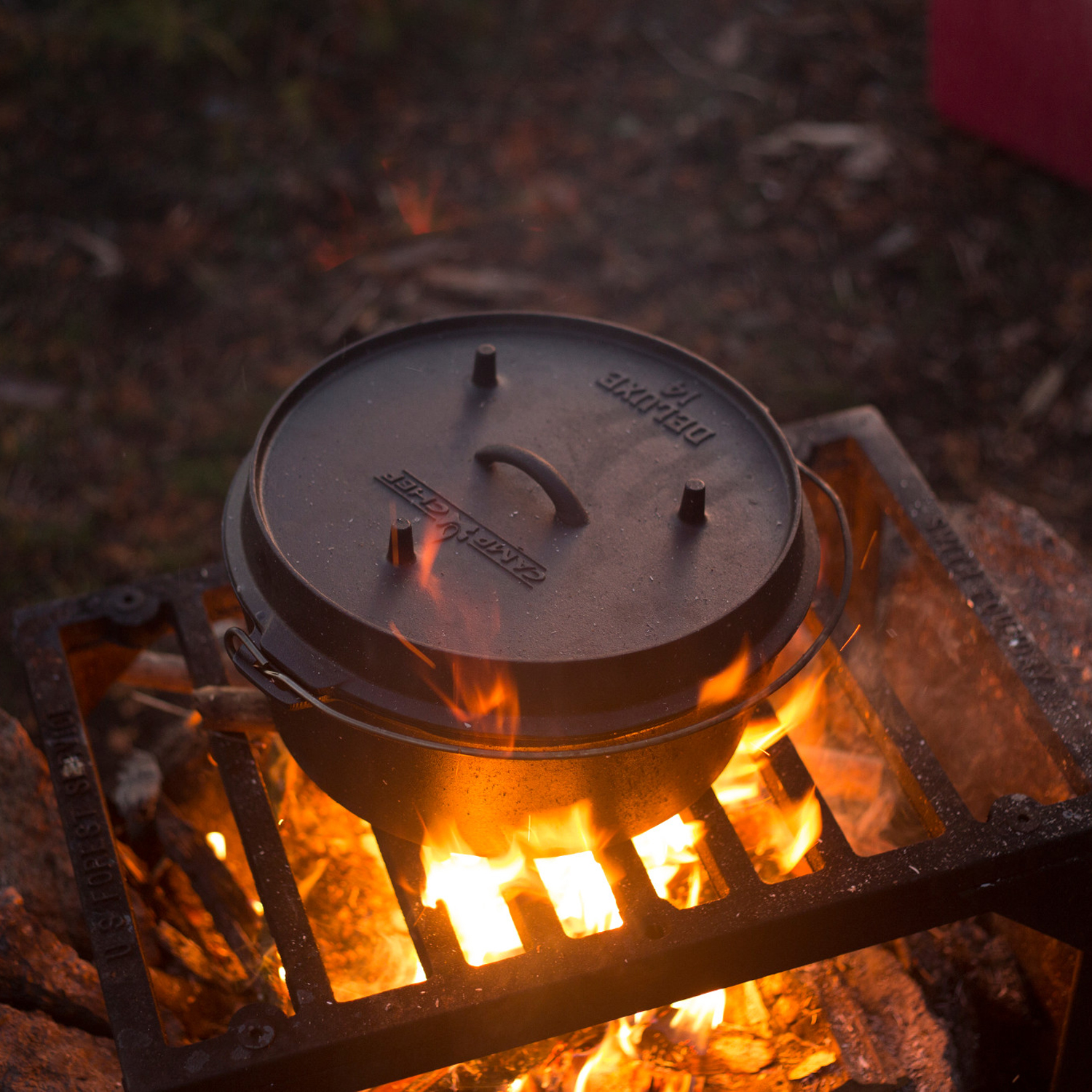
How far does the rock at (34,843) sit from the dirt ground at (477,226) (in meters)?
0.91

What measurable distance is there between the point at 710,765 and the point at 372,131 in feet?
12.6

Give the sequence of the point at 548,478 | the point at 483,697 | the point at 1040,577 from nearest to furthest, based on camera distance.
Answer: the point at 483,697 < the point at 548,478 < the point at 1040,577

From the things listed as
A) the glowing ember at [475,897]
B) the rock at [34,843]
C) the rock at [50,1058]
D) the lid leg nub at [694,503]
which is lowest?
the rock at [34,843]

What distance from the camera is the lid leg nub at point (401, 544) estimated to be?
4.84 ft

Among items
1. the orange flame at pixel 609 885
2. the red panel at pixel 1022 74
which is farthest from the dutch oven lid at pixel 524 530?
the red panel at pixel 1022 74

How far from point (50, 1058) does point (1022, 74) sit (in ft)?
14.9

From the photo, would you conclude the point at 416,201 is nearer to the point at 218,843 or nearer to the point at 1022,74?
the point at 1022,74

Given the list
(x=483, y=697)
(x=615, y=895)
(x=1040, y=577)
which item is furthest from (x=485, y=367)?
(x=1040, y=577)

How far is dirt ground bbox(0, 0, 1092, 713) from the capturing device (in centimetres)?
361

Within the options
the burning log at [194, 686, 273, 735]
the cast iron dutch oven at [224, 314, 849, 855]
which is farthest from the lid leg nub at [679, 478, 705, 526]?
the burning log at [194, 686, 273, 735]

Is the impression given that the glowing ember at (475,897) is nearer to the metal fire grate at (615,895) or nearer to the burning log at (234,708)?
the metal fire grate at (615,895)

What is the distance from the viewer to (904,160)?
469 cm

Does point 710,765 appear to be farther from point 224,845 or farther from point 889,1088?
point 224,845

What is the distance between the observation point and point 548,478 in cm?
150
